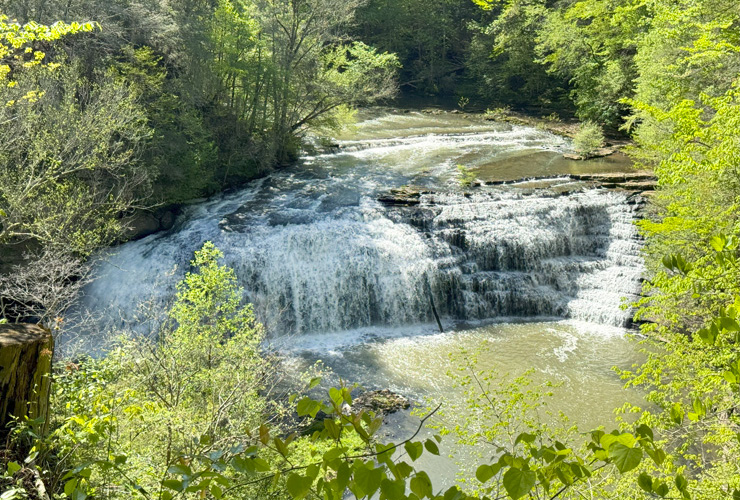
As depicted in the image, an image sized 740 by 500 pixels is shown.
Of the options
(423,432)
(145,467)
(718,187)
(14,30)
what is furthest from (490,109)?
(145,467)

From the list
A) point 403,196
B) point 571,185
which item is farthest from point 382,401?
point 571,185

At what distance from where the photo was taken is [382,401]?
30.7ft

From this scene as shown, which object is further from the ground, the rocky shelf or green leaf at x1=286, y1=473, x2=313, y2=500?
green leaf at x1=286, y1=473, x2=313, y2=500

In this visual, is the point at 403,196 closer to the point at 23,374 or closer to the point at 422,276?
the point at 422,276

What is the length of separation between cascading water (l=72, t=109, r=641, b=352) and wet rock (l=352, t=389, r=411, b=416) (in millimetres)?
3320

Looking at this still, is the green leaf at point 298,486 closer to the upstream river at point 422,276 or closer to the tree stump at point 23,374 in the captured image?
the tree stump at point 23,374

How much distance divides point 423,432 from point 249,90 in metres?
13.2

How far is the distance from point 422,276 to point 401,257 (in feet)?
2.41

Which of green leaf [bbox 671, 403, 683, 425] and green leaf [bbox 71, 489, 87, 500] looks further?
green leaf [bbox 671, 403, 683, 425]

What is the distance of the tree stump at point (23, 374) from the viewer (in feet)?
11.5

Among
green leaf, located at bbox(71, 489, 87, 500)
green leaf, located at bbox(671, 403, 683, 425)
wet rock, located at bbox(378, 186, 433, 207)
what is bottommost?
wet rock, located at bbox(378, 186, 433, 207)

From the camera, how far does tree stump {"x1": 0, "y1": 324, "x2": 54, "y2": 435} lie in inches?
138

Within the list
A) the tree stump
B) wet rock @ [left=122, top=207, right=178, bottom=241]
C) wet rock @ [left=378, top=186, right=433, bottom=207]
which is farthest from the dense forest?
wet rock @ [left=378, top=186, right=433, bottom=207]

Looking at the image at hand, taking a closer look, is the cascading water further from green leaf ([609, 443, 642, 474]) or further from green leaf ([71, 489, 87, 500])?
green leaf ([609, 443, 642, 474])
